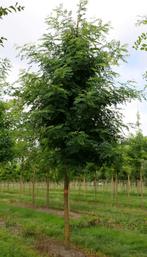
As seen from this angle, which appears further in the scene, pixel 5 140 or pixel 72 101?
pixel 5 140

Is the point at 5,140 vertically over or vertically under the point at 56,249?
over

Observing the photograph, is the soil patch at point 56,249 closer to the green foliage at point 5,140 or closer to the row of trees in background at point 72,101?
the row of trees in background at point 72,101

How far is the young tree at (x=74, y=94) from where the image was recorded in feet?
38.6

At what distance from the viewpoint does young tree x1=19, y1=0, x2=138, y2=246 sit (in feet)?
38.6

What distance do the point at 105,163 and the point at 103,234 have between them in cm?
329

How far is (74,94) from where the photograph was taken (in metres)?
12.2

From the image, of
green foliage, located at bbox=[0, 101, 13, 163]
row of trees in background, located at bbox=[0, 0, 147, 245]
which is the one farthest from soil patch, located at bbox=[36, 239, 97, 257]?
green foliage, located at bbox=[0, 101, 13, 163]

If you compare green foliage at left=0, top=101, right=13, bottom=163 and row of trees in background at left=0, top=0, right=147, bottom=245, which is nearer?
row of trees in background at left=0, top=0, right=147, bottom=245

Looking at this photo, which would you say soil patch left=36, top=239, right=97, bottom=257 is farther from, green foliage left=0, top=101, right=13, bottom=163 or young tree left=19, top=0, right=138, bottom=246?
green foliage left=0, top=101, right=13, bottom=163

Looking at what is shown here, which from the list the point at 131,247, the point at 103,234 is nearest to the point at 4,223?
the point at 103,234

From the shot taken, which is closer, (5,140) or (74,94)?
(74,94)

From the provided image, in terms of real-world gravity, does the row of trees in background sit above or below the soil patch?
above

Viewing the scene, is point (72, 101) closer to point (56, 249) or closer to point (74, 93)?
point (74, 93)

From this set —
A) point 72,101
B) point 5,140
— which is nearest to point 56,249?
point 72,101
